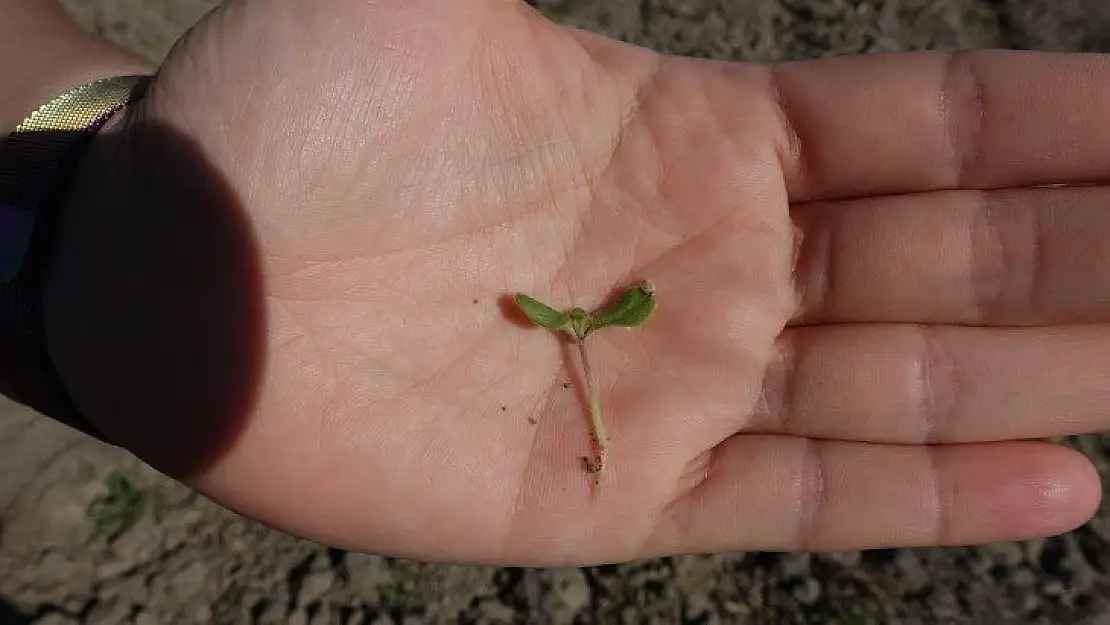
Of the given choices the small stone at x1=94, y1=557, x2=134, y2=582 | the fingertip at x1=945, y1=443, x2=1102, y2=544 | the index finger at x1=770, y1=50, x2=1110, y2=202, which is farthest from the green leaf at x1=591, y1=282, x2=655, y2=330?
the small stone at x1=94, y1=557, x2=134, y2=582

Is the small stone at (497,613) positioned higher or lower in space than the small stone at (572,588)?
lower

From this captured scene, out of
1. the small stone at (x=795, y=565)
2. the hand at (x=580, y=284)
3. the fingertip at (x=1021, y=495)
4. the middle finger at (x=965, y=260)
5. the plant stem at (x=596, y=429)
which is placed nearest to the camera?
the hand at (x=580, y=284)

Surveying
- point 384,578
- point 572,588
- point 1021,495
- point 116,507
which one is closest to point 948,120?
point 1021,495

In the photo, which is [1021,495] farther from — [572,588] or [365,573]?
[365,573]

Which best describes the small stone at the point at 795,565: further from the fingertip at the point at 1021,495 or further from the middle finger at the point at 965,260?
the middle finger at the point at 965,260

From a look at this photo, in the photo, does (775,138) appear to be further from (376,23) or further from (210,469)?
(210,469)

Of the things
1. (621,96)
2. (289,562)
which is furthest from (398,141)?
(289,562)

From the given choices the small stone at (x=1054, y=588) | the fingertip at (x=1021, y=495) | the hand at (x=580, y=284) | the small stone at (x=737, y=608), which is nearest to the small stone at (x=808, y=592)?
the small stone at (x=737, y=608)
